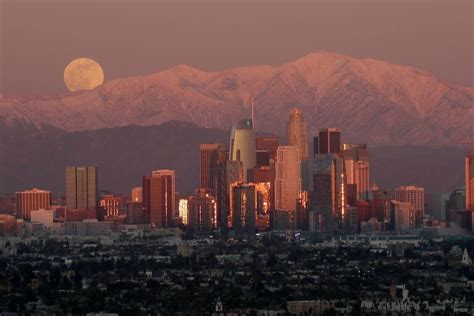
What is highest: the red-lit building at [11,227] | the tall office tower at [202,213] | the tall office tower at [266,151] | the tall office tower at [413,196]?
the tall office tower at [266,151]

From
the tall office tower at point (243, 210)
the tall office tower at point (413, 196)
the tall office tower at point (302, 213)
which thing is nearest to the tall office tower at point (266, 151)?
the tall office tower at point (413, 196)

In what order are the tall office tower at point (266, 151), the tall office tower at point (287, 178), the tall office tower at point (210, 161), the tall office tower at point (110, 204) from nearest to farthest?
the tall office tower at point (287, 178) → the tall office tower at point (110, 204) → the tall office tower at point (210, 161) → the tall office tower at point (266, 151)

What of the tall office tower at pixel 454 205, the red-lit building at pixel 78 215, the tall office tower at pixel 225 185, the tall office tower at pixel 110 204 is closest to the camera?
the red-lit building at pixel 78 215

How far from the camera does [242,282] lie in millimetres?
90188

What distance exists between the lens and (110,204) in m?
144

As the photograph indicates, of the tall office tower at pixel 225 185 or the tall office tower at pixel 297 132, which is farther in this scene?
the tall office tower at pixel 297 132

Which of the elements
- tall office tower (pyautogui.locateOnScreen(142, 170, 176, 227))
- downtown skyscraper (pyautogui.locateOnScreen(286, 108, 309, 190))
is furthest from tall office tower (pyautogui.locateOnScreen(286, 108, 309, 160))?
tall office tower (pyautogui.locateOnScreen(142, 170, 176, 227))

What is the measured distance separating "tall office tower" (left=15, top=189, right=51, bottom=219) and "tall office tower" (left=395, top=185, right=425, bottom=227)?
16.8 meters

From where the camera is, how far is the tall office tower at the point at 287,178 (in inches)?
5526

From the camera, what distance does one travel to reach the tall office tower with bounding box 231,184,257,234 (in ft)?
447

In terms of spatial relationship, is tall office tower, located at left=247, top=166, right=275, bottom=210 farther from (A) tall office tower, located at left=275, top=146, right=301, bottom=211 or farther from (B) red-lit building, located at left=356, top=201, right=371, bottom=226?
(B) red-lit building, located at left=356, top=201, right=371, bottom=226

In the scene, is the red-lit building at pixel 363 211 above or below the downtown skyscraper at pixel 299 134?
below

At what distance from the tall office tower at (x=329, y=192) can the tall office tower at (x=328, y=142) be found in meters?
2.30

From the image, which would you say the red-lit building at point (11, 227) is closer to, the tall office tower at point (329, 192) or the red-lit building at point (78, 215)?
the red-lit building at point (78, 215)
